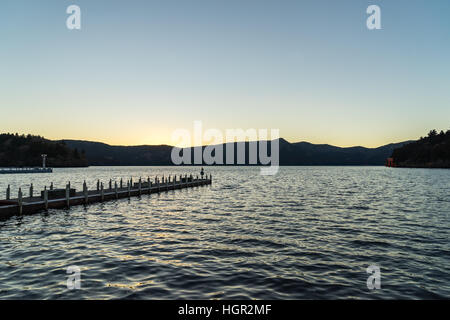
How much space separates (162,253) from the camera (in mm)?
15797

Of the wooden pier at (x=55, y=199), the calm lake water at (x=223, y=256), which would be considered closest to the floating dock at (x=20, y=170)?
the wooden pier at (x=55, y=199)

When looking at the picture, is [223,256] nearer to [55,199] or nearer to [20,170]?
[55,199]

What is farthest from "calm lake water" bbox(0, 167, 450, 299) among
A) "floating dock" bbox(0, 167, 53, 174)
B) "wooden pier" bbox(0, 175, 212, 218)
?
"floating dock" bbox(0, 167, 53, 174)

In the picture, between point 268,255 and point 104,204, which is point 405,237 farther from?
point 104,204

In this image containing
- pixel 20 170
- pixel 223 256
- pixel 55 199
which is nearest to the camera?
pixel 223 256

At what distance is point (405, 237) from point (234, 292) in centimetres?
1493

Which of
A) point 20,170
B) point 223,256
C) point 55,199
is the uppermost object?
point 55,199

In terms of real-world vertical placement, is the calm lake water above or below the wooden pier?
below

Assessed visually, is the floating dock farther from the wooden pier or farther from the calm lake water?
the calm lake water

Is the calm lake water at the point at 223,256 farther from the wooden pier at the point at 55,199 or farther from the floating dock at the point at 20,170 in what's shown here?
the floating dock at the point at 20,170

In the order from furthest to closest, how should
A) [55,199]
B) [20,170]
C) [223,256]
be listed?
[20,170]
[55,199]
[223,256]

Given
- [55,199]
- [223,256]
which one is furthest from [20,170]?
[223,256]

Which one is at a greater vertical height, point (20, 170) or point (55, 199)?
point (55, 199)
